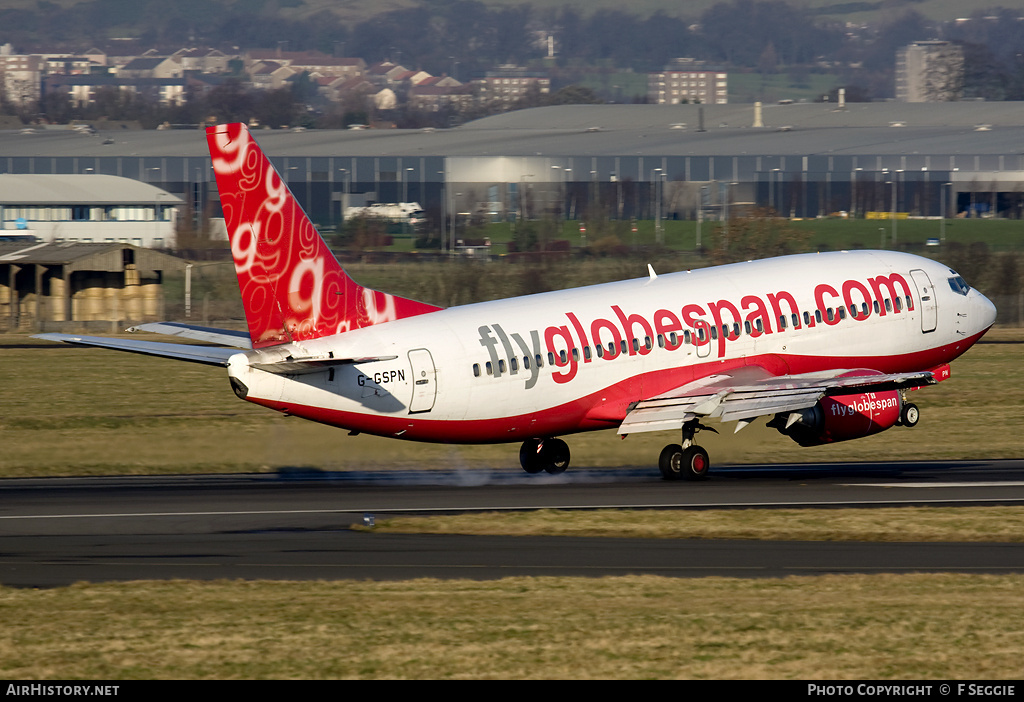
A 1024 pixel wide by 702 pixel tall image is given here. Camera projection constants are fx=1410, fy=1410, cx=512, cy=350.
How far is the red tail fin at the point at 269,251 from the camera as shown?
30.3 metres

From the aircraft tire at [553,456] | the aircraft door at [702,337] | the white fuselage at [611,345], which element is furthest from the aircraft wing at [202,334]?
the aircraft door at [702,337]

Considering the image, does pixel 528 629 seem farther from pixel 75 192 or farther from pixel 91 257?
pixel 75 192

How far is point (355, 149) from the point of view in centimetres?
16238

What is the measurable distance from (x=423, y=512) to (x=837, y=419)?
1140 cm

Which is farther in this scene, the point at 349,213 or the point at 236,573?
the point at 349,213

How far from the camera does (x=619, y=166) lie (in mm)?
148125

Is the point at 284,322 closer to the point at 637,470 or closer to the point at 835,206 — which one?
the point at 637,470

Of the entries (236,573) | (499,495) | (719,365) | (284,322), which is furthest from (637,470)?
(236,573)

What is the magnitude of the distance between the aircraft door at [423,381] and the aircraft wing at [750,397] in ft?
17.0

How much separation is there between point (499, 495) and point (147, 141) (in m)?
147

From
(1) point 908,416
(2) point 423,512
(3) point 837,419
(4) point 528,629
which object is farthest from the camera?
(1) point 908,416

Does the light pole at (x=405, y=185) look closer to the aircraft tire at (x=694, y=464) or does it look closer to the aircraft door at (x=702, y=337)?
the aircraft door at (x=702, y=337)

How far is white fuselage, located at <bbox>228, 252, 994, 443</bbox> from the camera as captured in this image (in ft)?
103

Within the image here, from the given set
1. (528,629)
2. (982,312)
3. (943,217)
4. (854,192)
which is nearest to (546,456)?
(982,312)
